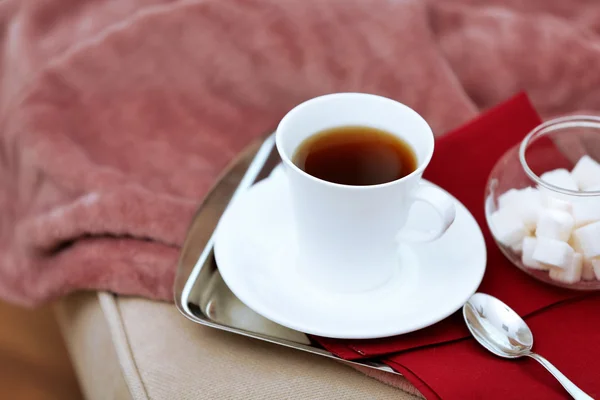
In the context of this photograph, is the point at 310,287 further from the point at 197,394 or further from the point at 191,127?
the point at 191,127

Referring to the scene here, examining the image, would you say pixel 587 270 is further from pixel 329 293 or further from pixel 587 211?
pixel 329 293

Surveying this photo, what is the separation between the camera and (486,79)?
893 millimetres

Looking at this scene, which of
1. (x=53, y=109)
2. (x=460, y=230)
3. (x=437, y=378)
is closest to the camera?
(x=437, y=378)

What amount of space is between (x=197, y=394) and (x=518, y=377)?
0.89ft

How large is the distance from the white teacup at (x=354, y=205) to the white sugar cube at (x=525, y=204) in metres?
0.09

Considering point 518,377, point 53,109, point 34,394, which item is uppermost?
point 53,109

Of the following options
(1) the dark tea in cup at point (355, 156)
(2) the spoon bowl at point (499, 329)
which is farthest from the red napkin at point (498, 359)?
(1) the dark tea in cup at point (355, 156)

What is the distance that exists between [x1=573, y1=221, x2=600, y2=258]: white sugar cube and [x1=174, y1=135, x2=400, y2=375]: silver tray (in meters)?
0.21

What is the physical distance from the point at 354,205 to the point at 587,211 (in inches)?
8.8

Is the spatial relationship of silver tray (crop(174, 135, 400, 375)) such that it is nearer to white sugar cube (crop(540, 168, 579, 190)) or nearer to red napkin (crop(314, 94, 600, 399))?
red napkin (crop(314, 94, 600, 399))

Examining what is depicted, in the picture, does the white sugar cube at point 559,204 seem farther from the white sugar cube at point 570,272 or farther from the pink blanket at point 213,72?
the pink blanket at point 213,72

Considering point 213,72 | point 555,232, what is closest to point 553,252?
point 555,232

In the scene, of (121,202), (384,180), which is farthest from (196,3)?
(384,180)

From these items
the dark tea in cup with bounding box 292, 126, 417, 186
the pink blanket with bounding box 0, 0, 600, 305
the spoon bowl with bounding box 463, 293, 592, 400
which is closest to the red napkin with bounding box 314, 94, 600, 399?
the spoon bowl with bounding box 463, 293, 592, 400
